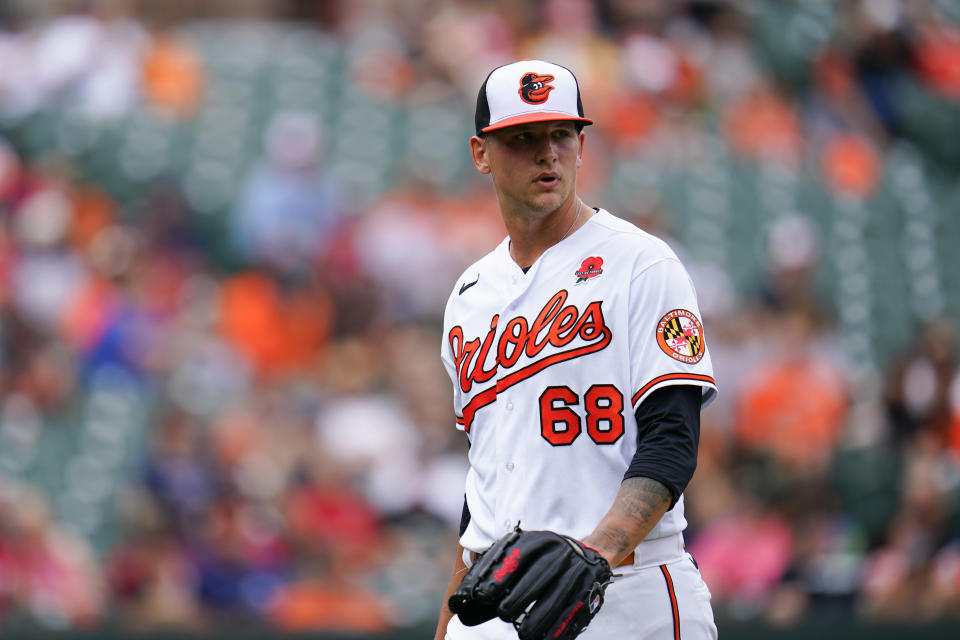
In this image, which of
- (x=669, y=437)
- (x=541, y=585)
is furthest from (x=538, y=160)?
(x=541, y=585)

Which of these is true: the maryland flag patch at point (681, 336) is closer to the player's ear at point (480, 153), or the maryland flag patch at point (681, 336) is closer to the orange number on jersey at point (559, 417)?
the orange number on jersey at point (559, 417)

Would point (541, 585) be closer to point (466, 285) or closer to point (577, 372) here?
point (577, 372)

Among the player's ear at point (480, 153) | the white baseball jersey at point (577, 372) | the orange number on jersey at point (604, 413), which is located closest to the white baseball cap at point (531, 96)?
the player's ear at point (480, 153)

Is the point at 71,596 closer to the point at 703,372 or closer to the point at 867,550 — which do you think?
the point at 867,550

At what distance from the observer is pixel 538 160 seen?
9.59 feet

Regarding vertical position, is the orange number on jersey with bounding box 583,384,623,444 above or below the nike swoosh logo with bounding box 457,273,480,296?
below

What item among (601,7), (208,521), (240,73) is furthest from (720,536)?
(240,73)

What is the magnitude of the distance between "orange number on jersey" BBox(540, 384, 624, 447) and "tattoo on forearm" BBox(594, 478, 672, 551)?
0.19 meters

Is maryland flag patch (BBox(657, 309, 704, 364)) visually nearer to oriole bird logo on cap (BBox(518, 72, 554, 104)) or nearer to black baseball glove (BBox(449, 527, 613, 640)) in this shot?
black baseball glove (BBox(449, 527, 613, 640))

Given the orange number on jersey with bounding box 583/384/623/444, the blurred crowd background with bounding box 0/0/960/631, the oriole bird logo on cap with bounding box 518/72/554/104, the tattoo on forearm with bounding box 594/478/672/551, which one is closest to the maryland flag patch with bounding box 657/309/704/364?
the orange number on jersey with bounding box 583/384/623/444

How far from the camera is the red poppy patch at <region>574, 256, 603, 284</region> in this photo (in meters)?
2.90

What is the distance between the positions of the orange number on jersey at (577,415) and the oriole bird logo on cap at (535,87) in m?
0.66

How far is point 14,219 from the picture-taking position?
921 centimetres

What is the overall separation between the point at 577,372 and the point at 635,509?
1.18ft
